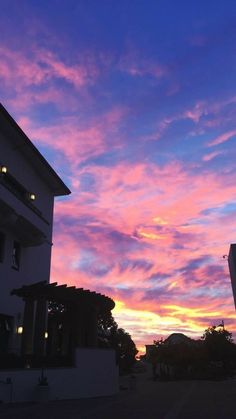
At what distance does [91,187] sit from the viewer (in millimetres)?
30406

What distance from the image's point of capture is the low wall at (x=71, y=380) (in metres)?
15.4

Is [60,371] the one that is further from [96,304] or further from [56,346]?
[56,346]

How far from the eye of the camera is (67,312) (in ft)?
79.7

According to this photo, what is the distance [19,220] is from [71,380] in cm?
818

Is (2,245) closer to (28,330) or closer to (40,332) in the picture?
(28,330)

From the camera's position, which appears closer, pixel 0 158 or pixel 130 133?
pixel 0 158

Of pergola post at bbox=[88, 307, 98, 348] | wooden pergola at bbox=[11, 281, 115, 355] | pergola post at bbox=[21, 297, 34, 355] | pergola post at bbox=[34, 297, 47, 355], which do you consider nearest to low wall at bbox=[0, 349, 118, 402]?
pergola post at bbox=[88, 307, 98, 348]

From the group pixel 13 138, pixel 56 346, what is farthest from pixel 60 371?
pixel 13 138

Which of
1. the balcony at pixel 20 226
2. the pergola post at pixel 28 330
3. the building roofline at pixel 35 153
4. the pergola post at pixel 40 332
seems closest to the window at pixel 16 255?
the balcony at pixel 20 226

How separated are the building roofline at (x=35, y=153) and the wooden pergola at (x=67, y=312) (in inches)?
318

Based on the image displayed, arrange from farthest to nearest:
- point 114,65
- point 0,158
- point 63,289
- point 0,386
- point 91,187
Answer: point 91,187
point 0,158
point 114,65
point 63,289
point 0,386

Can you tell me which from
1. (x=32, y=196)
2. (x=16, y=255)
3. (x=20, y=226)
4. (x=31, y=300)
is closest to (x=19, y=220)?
(x=20, y=226)

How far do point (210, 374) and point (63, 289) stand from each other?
120 feet

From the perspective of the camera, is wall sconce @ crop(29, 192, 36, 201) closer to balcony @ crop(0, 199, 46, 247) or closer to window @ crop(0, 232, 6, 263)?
balcony @ crop(0, 199, 46, 247)
